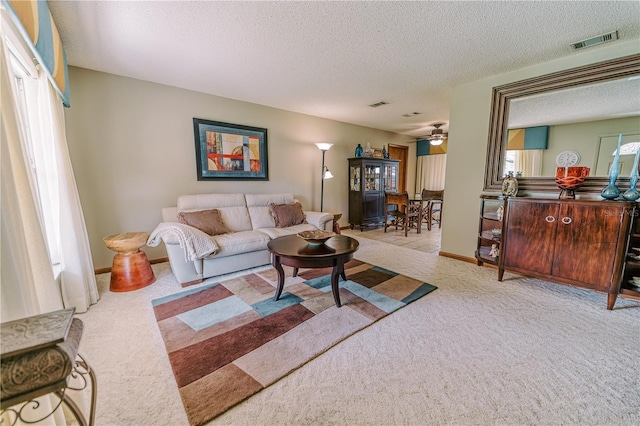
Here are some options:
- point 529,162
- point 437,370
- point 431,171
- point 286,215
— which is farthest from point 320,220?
point 431,171

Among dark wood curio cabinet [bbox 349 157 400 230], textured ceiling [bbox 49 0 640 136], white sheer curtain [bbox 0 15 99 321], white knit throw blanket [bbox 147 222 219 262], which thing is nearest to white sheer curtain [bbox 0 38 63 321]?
white sheer curtain [bbox 0 15 99 321]

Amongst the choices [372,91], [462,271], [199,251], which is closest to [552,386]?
[462,271]

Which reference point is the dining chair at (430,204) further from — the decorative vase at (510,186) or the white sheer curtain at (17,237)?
the white sheer curtain at (17,237)

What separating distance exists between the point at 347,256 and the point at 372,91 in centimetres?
246

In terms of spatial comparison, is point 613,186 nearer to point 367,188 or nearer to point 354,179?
point 367,188

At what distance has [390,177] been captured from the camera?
5.87 m

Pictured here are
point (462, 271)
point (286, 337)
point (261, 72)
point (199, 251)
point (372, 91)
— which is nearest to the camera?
point (286, 337)

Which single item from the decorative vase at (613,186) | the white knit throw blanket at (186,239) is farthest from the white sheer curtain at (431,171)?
the white knit throw blanket at (186,239)

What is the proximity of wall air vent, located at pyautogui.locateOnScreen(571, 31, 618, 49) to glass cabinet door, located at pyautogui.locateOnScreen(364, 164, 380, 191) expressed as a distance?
336 centimetres

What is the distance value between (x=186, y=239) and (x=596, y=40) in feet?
13.7

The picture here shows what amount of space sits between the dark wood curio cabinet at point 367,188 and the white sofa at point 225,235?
1.73m

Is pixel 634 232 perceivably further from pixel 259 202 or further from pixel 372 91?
pixel 259 202

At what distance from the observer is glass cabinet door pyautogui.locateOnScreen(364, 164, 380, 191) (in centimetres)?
535

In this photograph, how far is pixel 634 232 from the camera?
7.30 ft
